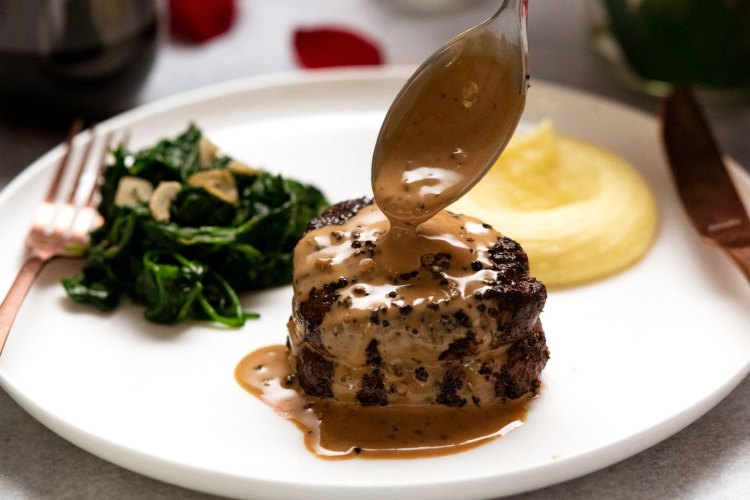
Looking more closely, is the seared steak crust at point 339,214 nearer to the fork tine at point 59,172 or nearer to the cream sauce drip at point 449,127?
the cream sauce drip at point 449,127

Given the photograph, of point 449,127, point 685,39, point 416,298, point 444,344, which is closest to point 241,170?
point 449,127

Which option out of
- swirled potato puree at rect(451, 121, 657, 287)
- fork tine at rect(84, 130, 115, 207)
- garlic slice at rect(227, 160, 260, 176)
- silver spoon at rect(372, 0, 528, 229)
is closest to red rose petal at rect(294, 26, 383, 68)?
swirled potato puree at rect(451, 121, 657, 287)

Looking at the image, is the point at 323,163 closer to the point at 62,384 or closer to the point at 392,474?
the point at 62,384

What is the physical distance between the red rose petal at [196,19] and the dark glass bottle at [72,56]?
1.65m

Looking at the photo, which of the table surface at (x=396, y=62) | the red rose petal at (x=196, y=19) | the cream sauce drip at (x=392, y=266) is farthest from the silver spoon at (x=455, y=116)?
the red rose petal at (x=196, y=19)

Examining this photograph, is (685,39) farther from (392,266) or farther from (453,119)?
(392,266)

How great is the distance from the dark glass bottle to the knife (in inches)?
156

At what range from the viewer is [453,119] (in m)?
5.07

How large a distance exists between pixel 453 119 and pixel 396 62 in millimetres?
4079

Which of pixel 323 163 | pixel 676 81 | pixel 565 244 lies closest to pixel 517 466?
pixel 565 244

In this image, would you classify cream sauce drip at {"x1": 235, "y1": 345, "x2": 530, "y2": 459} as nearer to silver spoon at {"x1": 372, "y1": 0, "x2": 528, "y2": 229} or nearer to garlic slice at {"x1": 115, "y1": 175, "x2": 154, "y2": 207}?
silver spoon at {"x1": 372, "y1": 0, "x2": 528, "y2": 229}

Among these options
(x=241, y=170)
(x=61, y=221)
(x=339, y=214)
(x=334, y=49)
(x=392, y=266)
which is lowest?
(x=334, y=49)

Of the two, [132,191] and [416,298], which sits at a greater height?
[416,298]

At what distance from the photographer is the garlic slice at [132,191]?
19.6 feet
